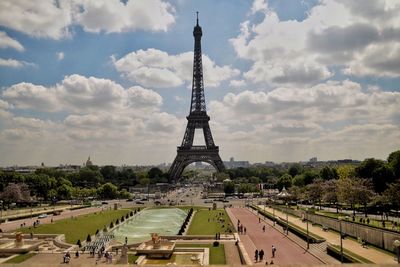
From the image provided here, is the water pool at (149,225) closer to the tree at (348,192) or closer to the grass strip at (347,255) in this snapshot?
the grass strip at (347,255)

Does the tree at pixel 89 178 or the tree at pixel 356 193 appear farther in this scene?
the tree at pixel 89 178

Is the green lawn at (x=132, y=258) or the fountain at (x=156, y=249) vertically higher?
the fountain at (x=156, y=249)

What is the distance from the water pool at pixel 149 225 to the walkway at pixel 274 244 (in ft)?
32.7

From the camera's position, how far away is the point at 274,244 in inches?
1672

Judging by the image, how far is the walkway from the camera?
3507 centimetres

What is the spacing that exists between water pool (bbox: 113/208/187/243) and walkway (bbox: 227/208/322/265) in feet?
32.7

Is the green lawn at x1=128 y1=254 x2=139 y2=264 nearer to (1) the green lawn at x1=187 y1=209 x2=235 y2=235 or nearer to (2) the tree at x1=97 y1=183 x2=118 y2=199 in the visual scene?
(1) the green lawn at x1=187 y1=209 x2=235 y2=235

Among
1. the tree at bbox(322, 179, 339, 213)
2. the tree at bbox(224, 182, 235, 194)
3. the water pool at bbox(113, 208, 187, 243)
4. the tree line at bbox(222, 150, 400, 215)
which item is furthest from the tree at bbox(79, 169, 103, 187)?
the tree at bbox(322, 179, 339, 213)

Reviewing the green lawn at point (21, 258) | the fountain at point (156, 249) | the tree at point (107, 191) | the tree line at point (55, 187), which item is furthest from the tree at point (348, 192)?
the tree at point (107, 191)

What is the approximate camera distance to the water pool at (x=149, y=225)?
169ft

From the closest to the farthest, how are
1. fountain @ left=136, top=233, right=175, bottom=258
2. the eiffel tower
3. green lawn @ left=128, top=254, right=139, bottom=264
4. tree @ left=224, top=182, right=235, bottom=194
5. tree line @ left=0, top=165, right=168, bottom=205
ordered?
green lawn @ left=128, top=254, right=139, bottom=264 → fountain @ left=136, top=233, right=175, bottom=258 → tree line @ left=0, top=165, right=168, bottom=205 → tree @ left=224, top=182, right=235, bottom=194 → the eiffel tower

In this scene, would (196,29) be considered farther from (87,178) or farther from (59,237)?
(59,237)

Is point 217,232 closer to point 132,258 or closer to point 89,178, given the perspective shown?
point 132,258

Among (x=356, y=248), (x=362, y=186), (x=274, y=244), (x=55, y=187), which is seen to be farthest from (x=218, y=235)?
(x=55, y=187)
